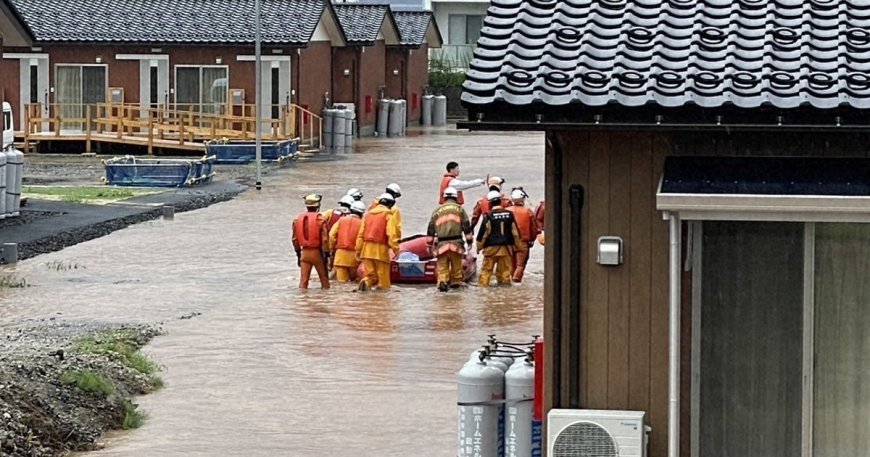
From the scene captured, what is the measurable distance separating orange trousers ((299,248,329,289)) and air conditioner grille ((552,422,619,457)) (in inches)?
503

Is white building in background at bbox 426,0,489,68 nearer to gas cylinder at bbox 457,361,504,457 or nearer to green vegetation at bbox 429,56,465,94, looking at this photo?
green vegetation at bbox 429,56,465,94

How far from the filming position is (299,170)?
42.4m

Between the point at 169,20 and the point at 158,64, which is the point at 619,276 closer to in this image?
the point at 158,64

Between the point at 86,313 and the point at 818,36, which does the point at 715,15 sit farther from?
the point at 86,313

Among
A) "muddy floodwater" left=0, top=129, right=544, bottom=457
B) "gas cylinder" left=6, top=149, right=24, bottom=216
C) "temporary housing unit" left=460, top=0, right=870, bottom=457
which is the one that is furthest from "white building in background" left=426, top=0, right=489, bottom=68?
"temporary housing unit" left=460, top=0, right=870, bottom=457

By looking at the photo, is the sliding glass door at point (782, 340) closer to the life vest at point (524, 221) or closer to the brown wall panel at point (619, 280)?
the brown wall panel at point (619, 280)

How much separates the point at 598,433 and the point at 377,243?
12.6 metres

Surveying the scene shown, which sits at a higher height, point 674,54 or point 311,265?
point 674,54

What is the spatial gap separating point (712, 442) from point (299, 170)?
33.3m

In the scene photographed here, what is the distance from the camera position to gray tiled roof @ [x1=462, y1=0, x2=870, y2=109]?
8922mm

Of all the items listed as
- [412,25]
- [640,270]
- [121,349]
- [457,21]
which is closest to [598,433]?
[640,270]

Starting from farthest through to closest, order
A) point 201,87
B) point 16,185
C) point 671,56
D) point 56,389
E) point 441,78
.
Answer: point 441,78 → point 201,87 → point 16,185 → point 56,389 → point 671,56

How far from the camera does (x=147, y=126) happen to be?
4703cm

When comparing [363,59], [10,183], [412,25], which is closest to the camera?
[10,183]
